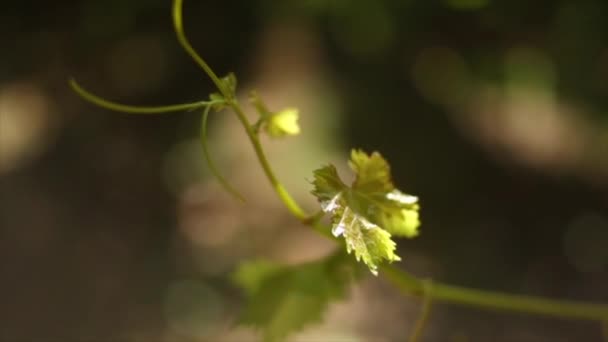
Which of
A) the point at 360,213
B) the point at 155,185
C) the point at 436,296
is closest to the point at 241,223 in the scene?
the point at 155,185

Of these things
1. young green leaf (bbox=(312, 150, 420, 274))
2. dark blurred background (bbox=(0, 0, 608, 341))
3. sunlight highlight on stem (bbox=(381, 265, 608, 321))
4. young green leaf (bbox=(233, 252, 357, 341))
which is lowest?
dark blurred background (bbox=(0, 0, 608, 341))

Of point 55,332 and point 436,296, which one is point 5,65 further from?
point 436,296

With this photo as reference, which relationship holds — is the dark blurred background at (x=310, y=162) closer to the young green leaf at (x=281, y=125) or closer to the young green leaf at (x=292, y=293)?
the young green leaf at (x=292, y=293)

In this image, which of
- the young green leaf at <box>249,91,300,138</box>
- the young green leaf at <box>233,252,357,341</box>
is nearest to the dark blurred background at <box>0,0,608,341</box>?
the young green leaf at <box>233,252,357,341</box>

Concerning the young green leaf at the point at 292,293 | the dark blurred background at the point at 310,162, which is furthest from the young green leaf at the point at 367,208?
the dark blurred background at the point at 310,162

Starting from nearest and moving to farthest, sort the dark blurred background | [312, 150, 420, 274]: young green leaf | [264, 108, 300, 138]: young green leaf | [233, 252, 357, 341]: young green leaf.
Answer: [312, 150, 420, 274]: young green leaf
[264, 108, 300, 138]: young green leaf
[233, 252, 357, 341]: young green leaf
the dark blurred background

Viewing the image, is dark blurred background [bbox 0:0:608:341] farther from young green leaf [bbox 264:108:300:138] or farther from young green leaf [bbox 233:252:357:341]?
young green leaf [bbox 264:108:300:138]

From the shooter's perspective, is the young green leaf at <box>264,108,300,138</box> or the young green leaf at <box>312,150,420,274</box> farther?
the young green leaf at <box>264,108,300,138</box>
